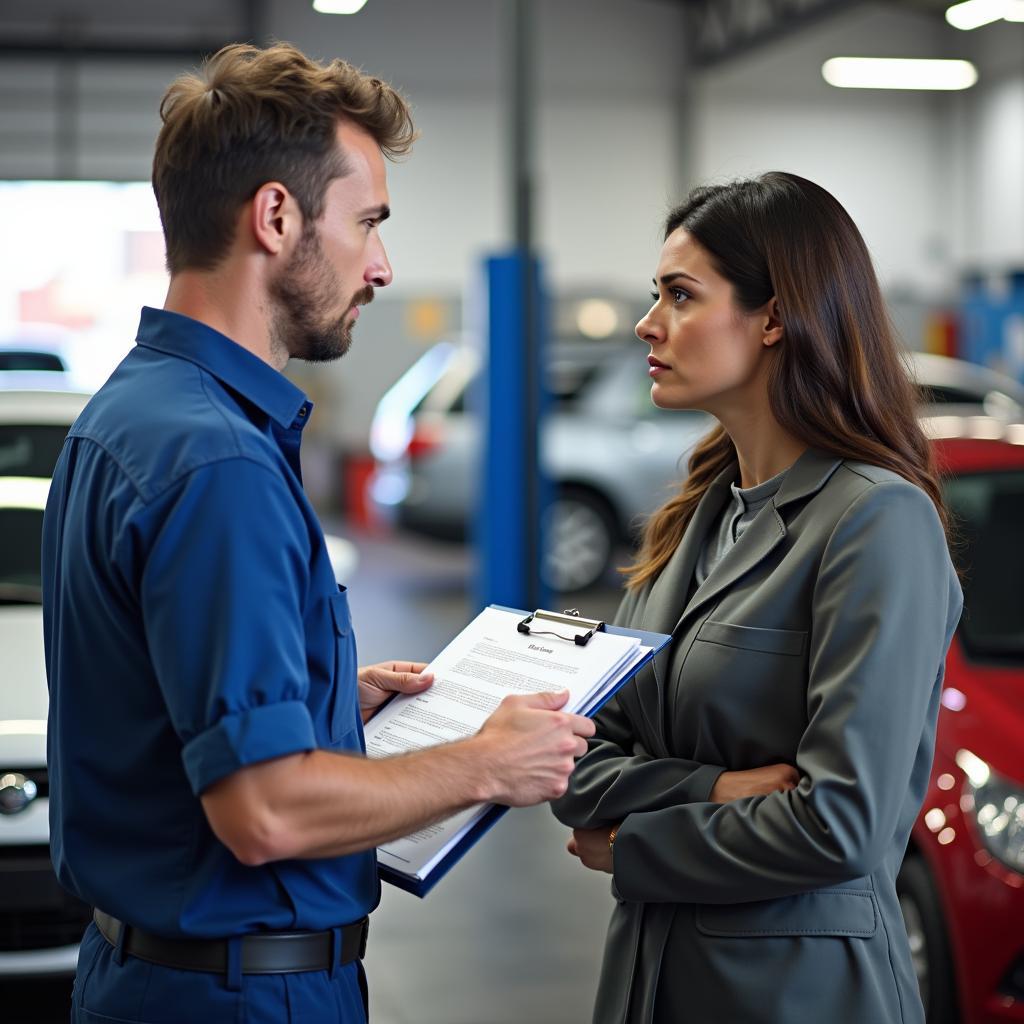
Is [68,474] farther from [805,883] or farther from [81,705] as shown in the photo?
[805,883]

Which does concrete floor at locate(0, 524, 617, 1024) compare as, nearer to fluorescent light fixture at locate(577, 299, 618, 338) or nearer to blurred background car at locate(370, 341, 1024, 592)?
blurred background car at locate(370, 341, 1024, 592)

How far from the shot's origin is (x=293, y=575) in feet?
4.64

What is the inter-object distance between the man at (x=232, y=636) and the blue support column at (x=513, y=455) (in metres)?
6.29

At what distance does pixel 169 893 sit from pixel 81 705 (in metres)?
0.22

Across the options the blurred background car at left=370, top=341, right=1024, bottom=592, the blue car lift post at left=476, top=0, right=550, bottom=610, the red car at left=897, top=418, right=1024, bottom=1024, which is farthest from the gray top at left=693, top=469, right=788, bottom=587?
the blurred background car at left=370, top=341, right=1024, bottom=592

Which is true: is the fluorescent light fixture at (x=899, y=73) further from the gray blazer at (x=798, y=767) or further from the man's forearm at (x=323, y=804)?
the man's forearm at (x=323, y=804)

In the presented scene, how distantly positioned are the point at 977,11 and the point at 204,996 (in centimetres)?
1554

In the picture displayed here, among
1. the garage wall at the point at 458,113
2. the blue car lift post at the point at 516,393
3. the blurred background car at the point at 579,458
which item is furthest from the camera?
the garage wall at the point at 458,113

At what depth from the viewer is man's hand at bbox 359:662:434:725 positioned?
1875 mm

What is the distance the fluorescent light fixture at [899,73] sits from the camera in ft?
54.9

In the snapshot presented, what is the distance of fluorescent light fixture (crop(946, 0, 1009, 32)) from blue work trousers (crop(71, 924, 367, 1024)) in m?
15.2

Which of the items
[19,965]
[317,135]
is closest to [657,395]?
[317,135]

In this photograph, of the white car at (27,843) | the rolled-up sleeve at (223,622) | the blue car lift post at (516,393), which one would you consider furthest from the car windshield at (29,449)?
the blue car lift post at (516,393)

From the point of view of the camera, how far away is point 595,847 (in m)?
1.90
